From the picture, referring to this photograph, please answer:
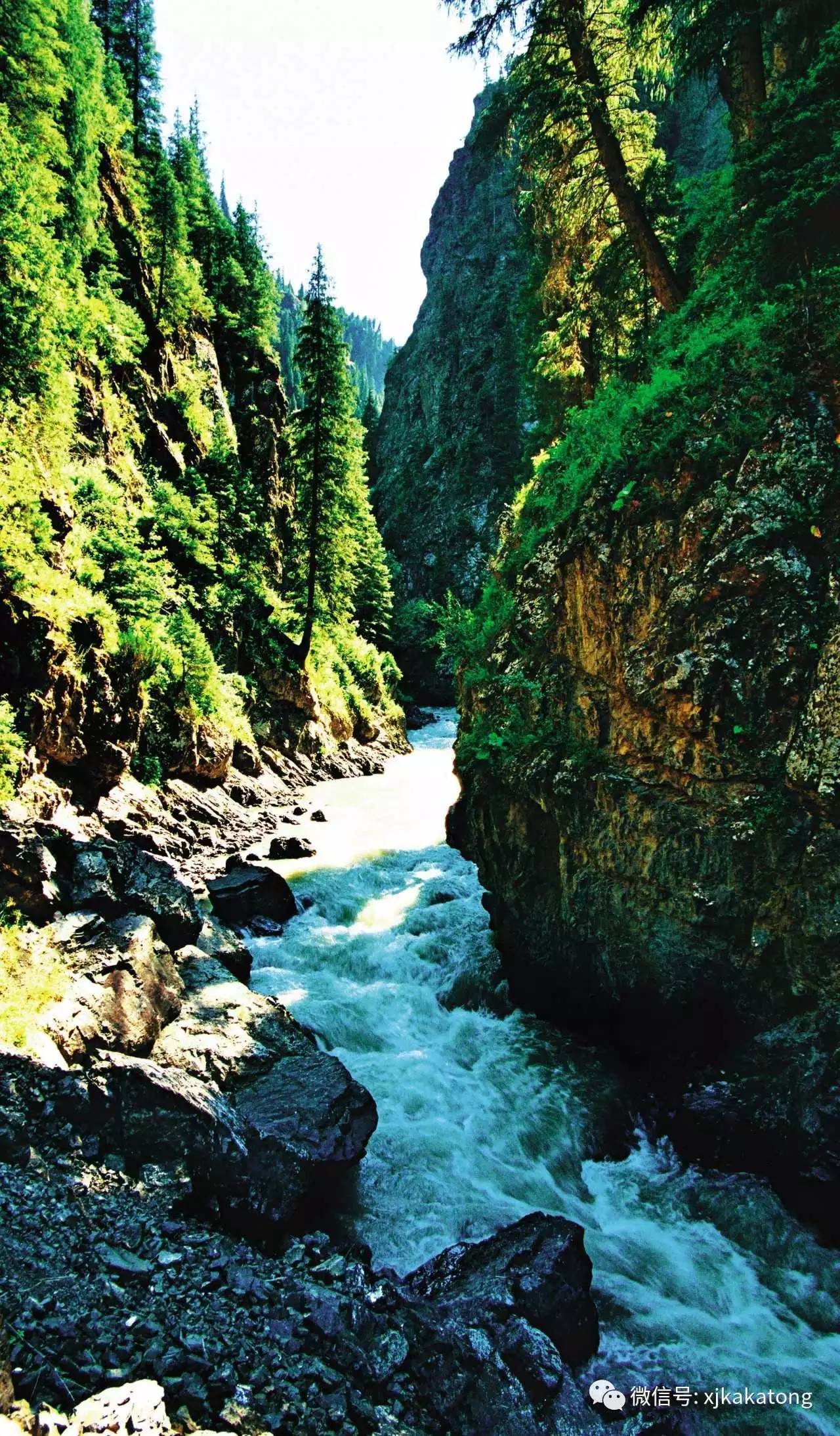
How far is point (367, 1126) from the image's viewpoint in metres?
8.38

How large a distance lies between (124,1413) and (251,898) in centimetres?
1080

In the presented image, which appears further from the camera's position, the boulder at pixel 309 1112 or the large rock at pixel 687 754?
the large rock at pixel 687 754

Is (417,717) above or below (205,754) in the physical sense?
below

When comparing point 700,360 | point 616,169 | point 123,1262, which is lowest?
point 123,1262

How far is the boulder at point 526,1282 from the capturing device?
595 cm

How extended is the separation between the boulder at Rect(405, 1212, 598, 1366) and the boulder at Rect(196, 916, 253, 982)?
6.14m

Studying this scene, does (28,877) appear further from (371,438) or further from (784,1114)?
(371,438)

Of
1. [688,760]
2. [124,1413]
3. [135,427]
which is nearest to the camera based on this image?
[124,1413]

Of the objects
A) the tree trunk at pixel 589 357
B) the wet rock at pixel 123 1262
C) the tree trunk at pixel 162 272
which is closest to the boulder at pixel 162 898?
the wet rock at pixel 123 1262

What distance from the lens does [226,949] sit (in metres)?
12.1

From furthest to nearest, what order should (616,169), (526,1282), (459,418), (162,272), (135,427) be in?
(459,418)
(162,272)
(135,427)
(616,169)
(526,1282)

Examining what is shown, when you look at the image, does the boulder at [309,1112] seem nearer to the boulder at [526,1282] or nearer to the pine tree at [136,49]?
the boulder at [526,1282]

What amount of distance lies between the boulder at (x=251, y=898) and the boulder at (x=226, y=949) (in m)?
1.88

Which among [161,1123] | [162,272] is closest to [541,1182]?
[161,1123]
